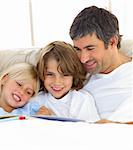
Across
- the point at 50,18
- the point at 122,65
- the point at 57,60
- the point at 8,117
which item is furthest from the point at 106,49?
the point at 50,18

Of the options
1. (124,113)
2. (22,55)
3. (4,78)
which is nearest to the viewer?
(124,113)

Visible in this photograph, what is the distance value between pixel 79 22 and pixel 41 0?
1.93 metres

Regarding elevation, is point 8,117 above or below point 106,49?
below

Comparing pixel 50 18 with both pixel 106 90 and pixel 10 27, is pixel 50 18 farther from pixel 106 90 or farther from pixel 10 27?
pixel 106 90

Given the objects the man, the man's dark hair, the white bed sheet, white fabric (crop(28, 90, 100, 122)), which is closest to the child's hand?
white fabric (crop(28, 90, 100, 122))

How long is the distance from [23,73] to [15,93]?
9 cm

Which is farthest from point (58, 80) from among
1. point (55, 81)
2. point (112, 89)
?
point (112, 89)

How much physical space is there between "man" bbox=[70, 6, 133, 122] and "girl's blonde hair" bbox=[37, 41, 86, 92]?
29 mm

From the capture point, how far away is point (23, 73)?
4.85ft

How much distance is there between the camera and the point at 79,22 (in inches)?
59.8

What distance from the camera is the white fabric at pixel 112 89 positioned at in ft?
4.63

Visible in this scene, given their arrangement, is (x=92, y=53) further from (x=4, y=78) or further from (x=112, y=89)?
(x=4, y=78)

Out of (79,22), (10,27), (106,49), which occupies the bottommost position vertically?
(10,27)

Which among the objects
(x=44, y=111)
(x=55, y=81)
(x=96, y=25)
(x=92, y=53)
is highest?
(x=96, y=25)
